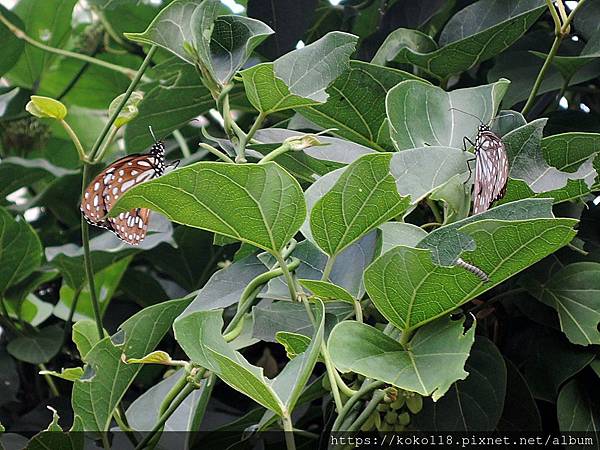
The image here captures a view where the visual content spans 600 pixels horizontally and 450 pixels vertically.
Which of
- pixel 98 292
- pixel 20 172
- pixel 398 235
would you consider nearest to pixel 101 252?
pixel 98 292

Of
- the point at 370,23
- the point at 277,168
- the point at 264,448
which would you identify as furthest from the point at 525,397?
the point at 370,23

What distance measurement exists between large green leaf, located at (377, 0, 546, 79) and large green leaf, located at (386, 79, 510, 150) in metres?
0.11

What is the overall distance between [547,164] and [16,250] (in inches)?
22.0

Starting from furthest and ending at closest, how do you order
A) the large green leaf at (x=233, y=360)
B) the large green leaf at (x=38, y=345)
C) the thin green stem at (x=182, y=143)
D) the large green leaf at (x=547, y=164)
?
1. the thin green stem at (x=182, y=143)
2. the large green leaf at (x=38, y=345)
3. the large green leaf at (x=547, y=164)
4. the large green leaf at (x=233, y=360)

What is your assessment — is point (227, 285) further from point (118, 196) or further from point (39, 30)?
point (39, 30)

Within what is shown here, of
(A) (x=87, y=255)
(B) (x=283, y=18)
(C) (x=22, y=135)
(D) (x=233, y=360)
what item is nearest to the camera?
(D) (x=233, y=360)

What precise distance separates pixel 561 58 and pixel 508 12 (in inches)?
A: 2.3

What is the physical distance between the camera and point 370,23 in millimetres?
914

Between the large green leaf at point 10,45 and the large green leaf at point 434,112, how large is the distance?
634 mm

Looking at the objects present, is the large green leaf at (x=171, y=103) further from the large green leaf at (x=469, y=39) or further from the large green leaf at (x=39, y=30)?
the large green leaf at (x=39, y=30)

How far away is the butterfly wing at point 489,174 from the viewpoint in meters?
0.47

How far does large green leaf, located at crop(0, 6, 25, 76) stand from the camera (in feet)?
3.29

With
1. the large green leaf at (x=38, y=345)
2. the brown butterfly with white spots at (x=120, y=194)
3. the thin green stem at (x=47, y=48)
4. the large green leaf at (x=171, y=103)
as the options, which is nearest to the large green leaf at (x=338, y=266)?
the brown butterfly with white spots at (x=120, y=194)

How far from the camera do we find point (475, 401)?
63 cm
